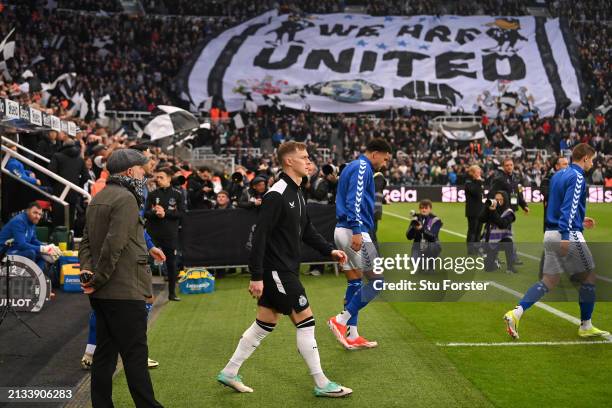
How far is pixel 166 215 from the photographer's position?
1161 cm

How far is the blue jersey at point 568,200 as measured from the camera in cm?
829

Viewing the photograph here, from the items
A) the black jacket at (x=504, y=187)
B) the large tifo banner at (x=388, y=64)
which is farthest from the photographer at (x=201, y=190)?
the large tifo banner at (x=388, y=64)

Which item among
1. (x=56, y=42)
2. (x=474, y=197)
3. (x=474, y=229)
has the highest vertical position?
(x=56, y=42)

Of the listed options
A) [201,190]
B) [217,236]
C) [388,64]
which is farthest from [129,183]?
[388,64]

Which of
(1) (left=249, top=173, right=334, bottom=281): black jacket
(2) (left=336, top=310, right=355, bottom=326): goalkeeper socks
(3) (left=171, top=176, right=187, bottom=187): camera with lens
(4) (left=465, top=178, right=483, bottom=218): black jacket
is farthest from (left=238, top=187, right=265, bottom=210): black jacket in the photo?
(1) (left=249, top=173, right=334, bottom=281): black jacket

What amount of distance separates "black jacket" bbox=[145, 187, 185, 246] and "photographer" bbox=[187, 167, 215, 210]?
328 centimetres

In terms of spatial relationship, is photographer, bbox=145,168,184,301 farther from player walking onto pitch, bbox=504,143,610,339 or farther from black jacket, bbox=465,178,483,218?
black jacket, bbox=465,178,483,218

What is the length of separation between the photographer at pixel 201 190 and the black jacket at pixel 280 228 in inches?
351

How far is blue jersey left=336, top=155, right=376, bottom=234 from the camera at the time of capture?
8.17 metres

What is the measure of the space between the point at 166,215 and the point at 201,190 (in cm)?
373

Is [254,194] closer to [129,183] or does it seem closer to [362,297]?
[362,297]

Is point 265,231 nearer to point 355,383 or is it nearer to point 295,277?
point 295,277

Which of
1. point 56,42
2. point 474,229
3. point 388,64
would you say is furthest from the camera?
point 388,64

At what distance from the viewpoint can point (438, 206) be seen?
33562mm
